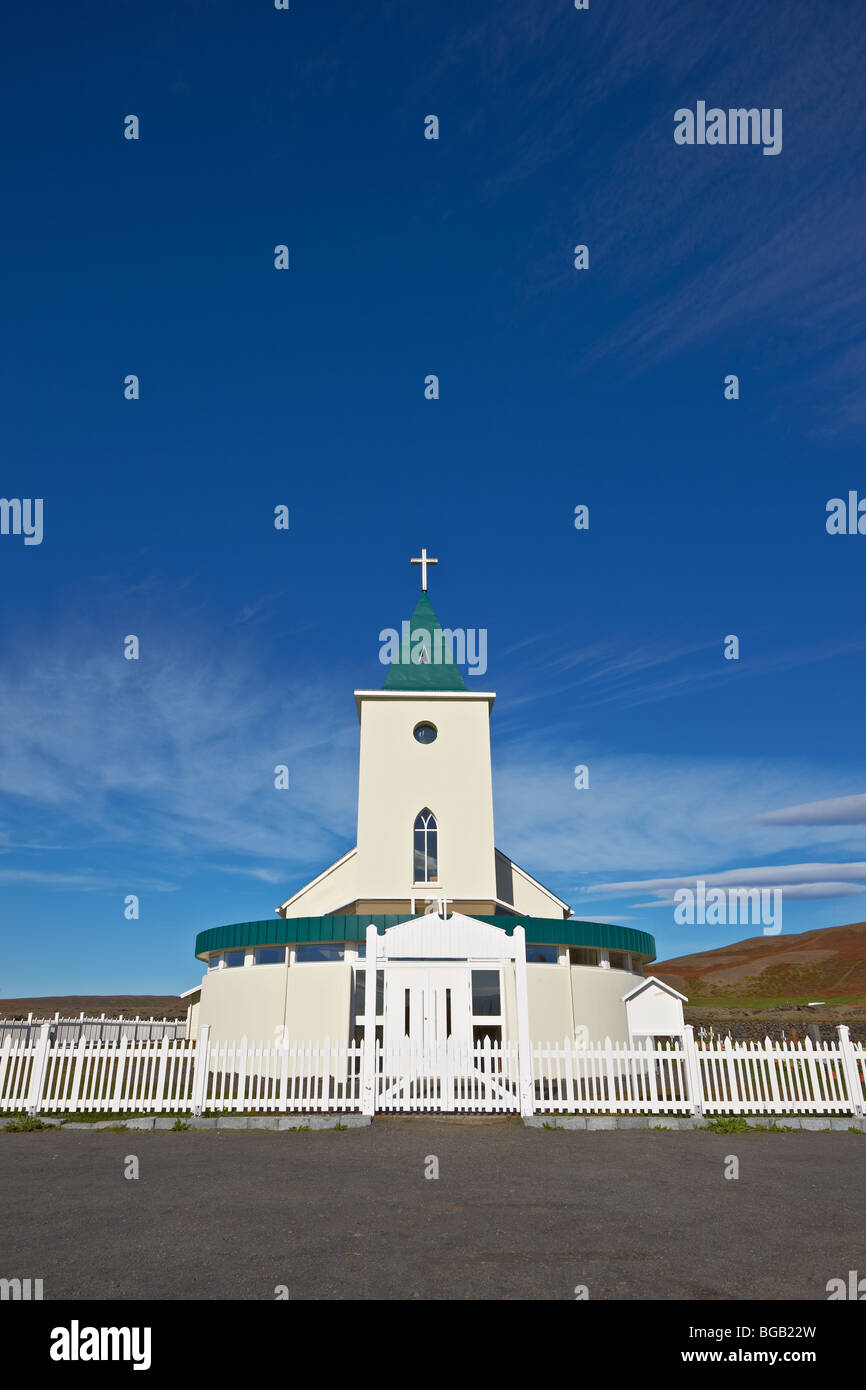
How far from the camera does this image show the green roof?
28.7 metres

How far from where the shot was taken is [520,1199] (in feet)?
26.6

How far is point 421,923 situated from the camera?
17391 millimetres

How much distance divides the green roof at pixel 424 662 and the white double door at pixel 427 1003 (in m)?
12.1

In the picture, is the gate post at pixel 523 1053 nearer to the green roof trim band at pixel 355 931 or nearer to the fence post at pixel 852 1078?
the fence post at pixel 852 1078

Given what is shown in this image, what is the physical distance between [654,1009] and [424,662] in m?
13.5

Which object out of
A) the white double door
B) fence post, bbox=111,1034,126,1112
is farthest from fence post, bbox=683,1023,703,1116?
fence post, bbox=111,1034,126,1112

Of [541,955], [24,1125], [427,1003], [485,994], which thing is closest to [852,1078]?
[427,1003]

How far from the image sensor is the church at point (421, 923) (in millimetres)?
19672

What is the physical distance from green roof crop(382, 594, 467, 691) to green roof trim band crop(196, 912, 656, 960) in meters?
7.84

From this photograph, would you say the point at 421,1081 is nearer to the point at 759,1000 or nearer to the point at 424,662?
the point at 424,662

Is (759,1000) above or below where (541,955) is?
above

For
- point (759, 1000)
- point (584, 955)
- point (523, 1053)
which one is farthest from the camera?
point (759, 1000)
